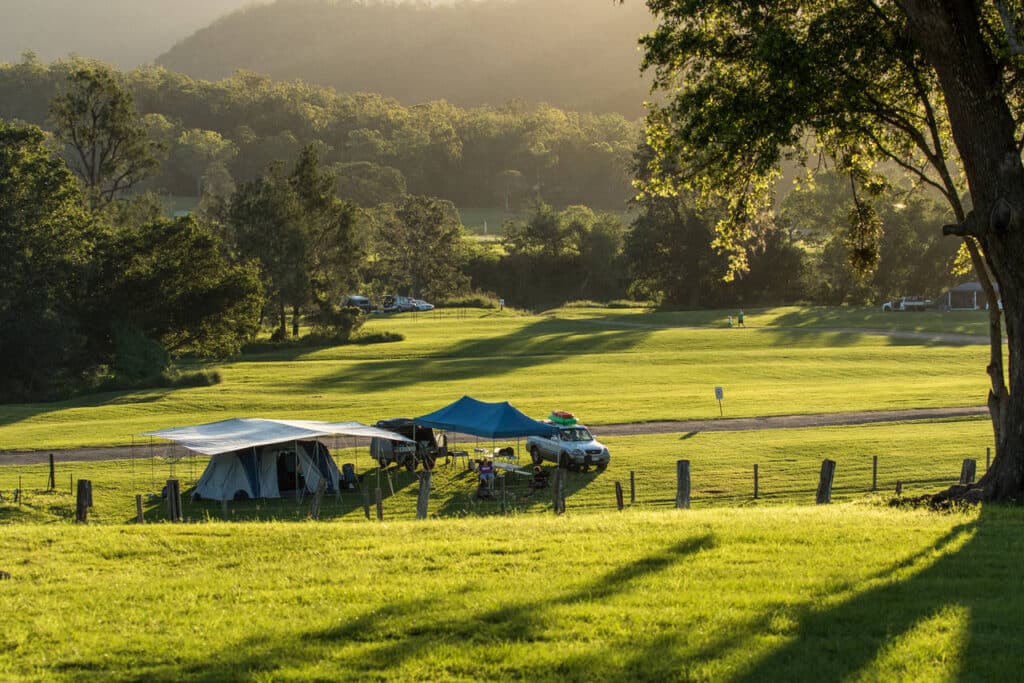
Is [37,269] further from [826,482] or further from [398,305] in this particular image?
[826,482]

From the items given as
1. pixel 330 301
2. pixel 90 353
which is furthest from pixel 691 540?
pixel 330 301

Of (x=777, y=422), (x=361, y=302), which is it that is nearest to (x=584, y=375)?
(x=777, y=422)

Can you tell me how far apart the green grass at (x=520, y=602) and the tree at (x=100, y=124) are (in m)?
76.0

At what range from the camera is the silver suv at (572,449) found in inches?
1275

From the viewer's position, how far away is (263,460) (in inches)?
1222

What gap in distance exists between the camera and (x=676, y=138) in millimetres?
19516

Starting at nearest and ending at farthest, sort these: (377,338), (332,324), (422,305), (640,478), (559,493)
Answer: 1. (559,493)
2. (640,478)
3. (377,338)
4. (332,324)
5. (422,305)

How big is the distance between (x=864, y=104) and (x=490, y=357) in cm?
5266

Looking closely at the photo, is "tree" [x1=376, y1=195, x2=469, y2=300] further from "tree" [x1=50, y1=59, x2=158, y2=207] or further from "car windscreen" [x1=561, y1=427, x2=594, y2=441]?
"car windscreen" [x1=561, y1=427, x2=594, y2=441]

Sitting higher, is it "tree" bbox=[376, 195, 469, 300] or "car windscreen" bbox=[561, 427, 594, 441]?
"tree" bbox=[376, 195, 469, 300]

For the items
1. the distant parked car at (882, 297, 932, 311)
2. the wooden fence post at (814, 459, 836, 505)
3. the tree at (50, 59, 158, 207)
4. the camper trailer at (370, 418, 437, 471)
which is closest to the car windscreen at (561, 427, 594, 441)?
the camper trailer at (370, 418, 437, 471)

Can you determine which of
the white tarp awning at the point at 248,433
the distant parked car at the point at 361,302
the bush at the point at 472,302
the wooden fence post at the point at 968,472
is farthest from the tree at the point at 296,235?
the wooden fence post at the point at 968,472

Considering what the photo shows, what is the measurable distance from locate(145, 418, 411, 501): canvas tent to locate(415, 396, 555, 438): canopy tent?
7.52ft

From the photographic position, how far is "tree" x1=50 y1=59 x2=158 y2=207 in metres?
84.3
